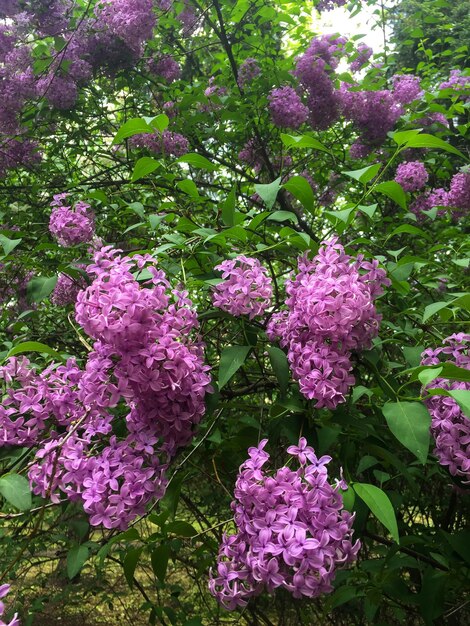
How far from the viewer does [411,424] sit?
0.90 meters

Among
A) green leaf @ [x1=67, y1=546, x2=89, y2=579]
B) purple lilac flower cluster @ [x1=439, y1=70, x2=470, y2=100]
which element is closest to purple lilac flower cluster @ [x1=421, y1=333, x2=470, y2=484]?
green leaf @ [x1=67, y1=546, x2=89, y2=579]

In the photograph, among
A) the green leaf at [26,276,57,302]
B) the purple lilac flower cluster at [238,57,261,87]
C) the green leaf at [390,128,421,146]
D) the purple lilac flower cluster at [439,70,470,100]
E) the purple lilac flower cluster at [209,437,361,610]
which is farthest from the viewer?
the purple lilac flower cluster at [238,57,261,87]

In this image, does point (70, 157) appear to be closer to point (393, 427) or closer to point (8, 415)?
point (8, 415)

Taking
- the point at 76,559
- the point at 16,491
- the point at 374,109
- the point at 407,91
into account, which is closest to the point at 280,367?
A: the point at 16,491

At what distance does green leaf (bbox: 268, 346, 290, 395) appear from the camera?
1033 millimetres

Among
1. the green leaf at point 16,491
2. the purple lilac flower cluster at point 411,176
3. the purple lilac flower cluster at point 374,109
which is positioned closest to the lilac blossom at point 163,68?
the purple lilac flower cluster at point 374,109

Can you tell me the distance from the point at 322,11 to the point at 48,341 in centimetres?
284

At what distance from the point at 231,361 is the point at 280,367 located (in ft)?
0.30

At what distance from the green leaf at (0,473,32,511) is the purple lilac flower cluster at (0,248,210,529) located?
4 cm

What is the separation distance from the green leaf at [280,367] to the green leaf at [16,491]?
0.46 m

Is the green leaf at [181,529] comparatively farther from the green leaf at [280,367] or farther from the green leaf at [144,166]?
the green leaf at [144,166]

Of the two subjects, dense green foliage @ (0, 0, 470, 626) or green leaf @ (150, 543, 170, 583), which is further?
green leaf @ (150, 543, 170, 583)

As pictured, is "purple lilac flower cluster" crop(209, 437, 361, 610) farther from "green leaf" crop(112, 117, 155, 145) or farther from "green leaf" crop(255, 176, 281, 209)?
"green leaf" crop(112, 117, 155, 145)

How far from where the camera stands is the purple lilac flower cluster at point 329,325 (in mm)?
987
